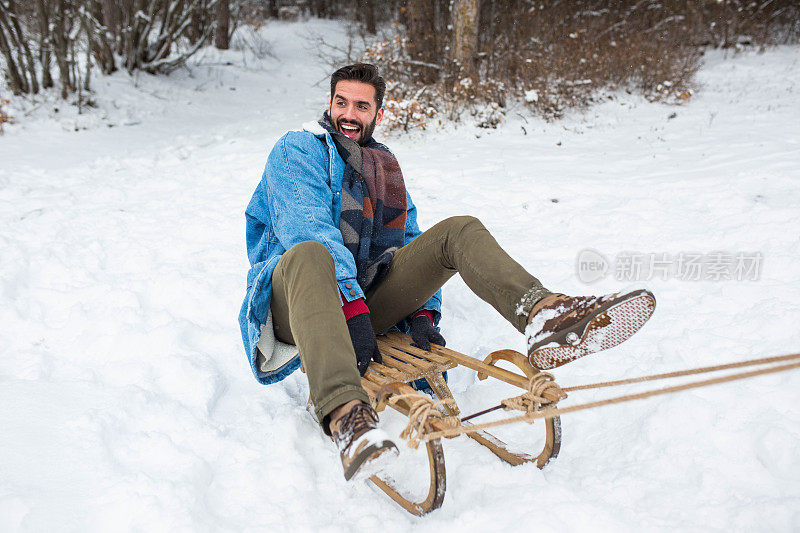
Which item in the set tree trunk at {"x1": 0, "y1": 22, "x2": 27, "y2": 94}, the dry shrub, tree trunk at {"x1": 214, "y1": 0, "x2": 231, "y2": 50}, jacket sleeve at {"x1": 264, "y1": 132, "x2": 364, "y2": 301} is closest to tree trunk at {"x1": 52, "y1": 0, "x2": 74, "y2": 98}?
tree trunk at {"x1": 0, "y1": 22, "x2": 27, "y2": 94}

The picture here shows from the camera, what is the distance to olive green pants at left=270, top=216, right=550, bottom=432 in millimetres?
1464

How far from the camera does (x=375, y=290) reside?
2.15 meters

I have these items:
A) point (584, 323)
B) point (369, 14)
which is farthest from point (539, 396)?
point (369, 14)

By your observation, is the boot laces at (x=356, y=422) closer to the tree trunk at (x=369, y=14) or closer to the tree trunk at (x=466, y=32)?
the tree trunk at (x=466, y=32)

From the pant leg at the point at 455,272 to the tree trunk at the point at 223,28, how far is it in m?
12.3

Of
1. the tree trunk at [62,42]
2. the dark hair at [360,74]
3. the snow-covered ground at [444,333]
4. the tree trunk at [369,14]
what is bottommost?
the snow-covered ground at [444,333]

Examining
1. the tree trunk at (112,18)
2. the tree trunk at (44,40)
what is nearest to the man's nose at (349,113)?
the tree trunk at (44,40)

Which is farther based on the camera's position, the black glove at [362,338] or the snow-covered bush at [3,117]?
the snow-covered bush at [3,117]

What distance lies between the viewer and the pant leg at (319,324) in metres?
1.44

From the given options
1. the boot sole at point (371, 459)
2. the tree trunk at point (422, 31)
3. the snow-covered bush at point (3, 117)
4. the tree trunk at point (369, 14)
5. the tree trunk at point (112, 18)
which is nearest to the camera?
the boot sole at point (371, 459)

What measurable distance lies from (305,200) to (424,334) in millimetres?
697

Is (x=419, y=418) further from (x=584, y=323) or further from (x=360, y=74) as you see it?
(x=360, y=74)

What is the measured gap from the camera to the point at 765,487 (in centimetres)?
153

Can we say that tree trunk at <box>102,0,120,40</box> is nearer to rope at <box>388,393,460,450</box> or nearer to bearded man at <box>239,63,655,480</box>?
bearded man at <box>239,63,655,480</box>
